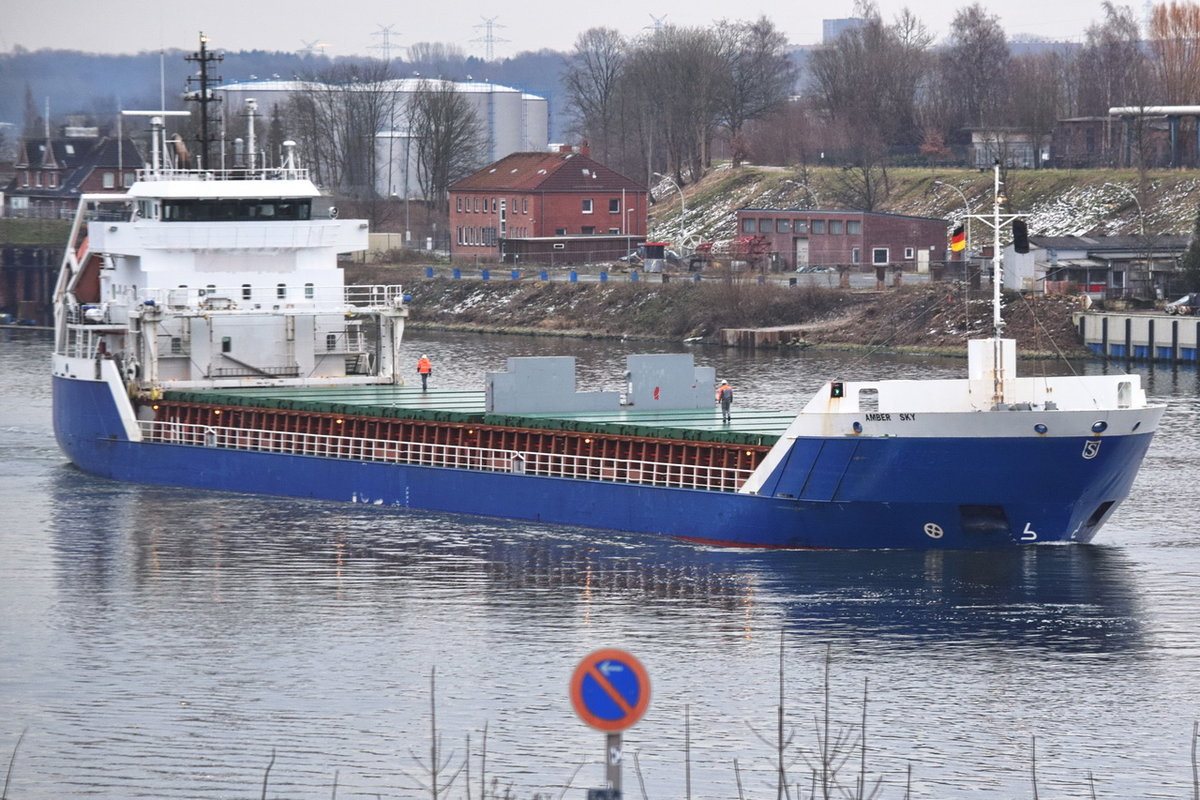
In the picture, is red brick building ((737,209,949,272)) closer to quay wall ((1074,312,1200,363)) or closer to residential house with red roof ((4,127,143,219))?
quay wall ((1074,312,1200,363))

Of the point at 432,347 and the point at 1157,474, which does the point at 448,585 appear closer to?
the point at 1157,474

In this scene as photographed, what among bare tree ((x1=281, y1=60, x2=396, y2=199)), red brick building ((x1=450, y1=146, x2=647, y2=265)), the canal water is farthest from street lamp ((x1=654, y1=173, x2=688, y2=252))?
the canal water

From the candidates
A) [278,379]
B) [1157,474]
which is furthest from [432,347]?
[1157,474]

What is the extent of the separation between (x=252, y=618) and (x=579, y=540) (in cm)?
679

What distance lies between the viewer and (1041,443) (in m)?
26.9

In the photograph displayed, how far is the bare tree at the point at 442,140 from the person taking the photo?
109938 millimetres

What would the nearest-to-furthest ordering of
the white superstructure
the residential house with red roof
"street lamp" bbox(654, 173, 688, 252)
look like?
the white superstructure → "street lamp" bbox(654, 173, 688, 252) → the residential house with red roof

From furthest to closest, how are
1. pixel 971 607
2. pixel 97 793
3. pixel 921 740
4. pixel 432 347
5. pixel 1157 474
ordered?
1. pixel 432 347
2. pixel 1157 474
3. pixel 971 607
4. pixel 921 740
5. pixel 97 793

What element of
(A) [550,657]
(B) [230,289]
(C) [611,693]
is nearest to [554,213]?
(B) [230,289]

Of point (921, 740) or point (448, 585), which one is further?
point (448, 585)

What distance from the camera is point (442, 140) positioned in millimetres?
109875

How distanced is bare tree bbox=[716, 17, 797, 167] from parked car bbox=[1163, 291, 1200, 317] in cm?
5051

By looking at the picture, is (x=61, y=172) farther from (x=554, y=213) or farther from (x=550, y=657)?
(x=550, y=657)

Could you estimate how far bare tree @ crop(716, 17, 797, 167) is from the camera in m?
120
